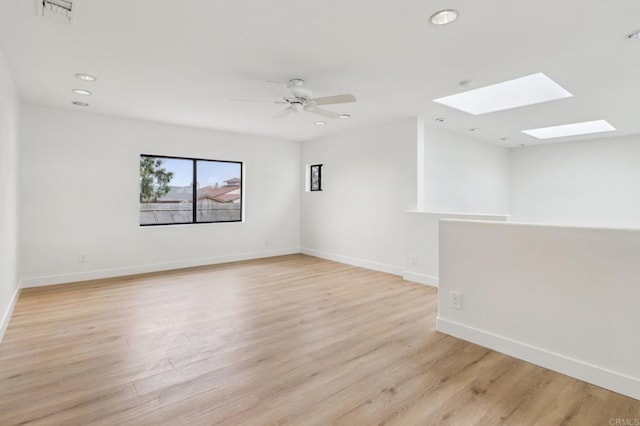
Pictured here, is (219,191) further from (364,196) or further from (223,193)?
(364,196)

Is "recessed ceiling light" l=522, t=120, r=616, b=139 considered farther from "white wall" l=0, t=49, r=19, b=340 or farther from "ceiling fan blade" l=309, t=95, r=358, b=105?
"white wall" l=0, t=49, r=19, b=340

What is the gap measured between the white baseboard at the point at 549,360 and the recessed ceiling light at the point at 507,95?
9.39ft

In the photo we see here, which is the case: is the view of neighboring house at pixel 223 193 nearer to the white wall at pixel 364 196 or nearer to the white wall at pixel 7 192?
the white wall at pixel 364 196

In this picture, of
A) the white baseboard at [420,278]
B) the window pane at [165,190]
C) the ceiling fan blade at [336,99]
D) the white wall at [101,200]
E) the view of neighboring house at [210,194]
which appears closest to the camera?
the ceiling fan blade at [336,99]

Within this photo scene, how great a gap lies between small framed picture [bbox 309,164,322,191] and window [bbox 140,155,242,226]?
5.24 feet

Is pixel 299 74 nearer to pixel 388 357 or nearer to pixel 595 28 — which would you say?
pixel 595 28

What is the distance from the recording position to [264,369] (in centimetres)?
236

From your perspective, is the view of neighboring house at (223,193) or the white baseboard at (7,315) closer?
the white baseboard at (7,315)

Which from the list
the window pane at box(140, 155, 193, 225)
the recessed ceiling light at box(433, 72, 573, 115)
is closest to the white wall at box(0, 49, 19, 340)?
the window pane at box(140, 155, 193, 225)

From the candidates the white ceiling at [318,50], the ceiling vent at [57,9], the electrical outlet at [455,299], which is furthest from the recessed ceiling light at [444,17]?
the ceiling vent at [57,9]

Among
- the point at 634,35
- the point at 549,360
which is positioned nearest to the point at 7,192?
the point at 549,360

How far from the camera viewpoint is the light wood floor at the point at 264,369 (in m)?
1.88

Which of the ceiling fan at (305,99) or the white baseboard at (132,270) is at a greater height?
the ceiling fan at (305,99)

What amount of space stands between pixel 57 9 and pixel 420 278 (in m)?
4.90
